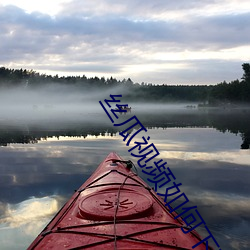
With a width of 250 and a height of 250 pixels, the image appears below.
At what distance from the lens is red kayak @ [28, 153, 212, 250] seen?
4.18 metres

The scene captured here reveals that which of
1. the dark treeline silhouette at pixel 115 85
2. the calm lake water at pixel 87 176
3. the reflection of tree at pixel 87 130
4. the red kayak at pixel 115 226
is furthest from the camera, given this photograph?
the dark treeline silhouette at pixel 115 85

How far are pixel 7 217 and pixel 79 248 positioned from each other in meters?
4.05

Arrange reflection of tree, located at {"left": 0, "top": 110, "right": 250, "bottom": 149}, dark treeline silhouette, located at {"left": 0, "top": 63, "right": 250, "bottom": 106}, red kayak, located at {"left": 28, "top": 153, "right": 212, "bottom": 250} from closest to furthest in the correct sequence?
red kayak, located at {"left": 28, "top": 153, "right": 212, "bottom": 250}, reflection of tree, located at {"left": 0, "top": 110, "right": 250, "bottom": 149}, dark treeline silhouette, located at {"left": 0, "top": 63, "right": 250, "bottom": 106}

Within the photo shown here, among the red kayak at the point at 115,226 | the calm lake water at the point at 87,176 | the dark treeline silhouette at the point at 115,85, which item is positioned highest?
the dark treeline silhouette at the point at 115,85

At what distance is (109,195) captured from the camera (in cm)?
604

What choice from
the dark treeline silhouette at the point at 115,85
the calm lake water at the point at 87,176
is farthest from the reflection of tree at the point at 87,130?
the dark treeline silhouette at the point at 115,85

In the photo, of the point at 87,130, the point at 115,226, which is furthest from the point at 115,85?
the point at 115,226

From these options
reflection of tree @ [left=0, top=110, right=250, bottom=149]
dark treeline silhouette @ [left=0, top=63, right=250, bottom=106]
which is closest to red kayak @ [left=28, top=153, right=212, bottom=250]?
reflection of tree @ [left=0, top=110, right=250, bottom=149]

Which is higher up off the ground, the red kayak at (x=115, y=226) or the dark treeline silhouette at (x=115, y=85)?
the dark treeline silhouette at (x=115, y=85)

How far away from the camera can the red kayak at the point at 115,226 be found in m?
4.18

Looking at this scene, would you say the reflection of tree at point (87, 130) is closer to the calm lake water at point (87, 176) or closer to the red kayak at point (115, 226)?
the calm lake water at point (87, 176)

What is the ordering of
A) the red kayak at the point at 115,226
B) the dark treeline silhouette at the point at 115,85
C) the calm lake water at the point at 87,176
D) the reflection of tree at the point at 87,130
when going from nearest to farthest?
1. the red kayak at the point at 115,226
2. the calm lake water at the point at 87,176
3. the reflection of tree at the point at 87,130
4. the dark treeline silhouette at the point at 115,85

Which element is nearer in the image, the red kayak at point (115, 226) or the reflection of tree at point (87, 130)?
the red kayak at point (115, 226)

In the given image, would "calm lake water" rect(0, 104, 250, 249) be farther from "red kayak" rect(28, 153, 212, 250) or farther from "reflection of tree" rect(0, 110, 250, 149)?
"red kayak" rect(28, 153, 212, 250)
